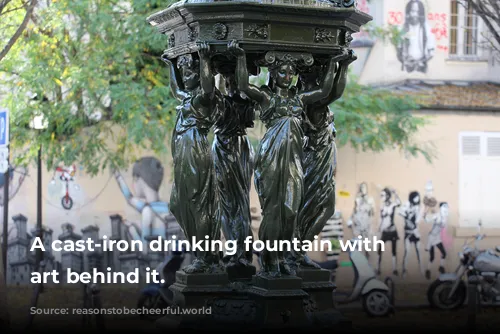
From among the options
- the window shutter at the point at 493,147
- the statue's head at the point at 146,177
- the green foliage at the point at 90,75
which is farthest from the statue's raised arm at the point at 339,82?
the window shutter at the point at 493,147

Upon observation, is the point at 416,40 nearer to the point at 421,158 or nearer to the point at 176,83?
the point at 421,158

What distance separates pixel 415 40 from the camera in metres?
25.4

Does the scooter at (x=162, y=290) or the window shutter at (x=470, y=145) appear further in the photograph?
the window shutter at (x=470, y=145)

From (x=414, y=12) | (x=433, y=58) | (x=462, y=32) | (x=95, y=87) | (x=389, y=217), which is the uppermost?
(x=414, y=12)

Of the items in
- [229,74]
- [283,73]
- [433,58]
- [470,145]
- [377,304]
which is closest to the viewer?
[283,73]

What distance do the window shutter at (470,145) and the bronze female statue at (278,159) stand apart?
17.3 metres

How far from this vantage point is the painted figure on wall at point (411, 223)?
25.6 meters

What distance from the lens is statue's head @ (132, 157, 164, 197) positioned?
81.7 feet

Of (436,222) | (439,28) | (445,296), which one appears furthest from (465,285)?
(439,28)

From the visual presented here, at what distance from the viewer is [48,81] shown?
1895 cm

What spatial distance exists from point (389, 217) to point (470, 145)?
256cm

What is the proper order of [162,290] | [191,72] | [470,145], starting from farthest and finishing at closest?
[470,145] < [162,290] < [191,72]

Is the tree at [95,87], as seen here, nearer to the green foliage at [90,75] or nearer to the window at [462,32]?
the green foliage at [90,75]

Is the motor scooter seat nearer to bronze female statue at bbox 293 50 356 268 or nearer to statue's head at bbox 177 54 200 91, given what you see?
bronze female statue at bbox 293 50 356 268
